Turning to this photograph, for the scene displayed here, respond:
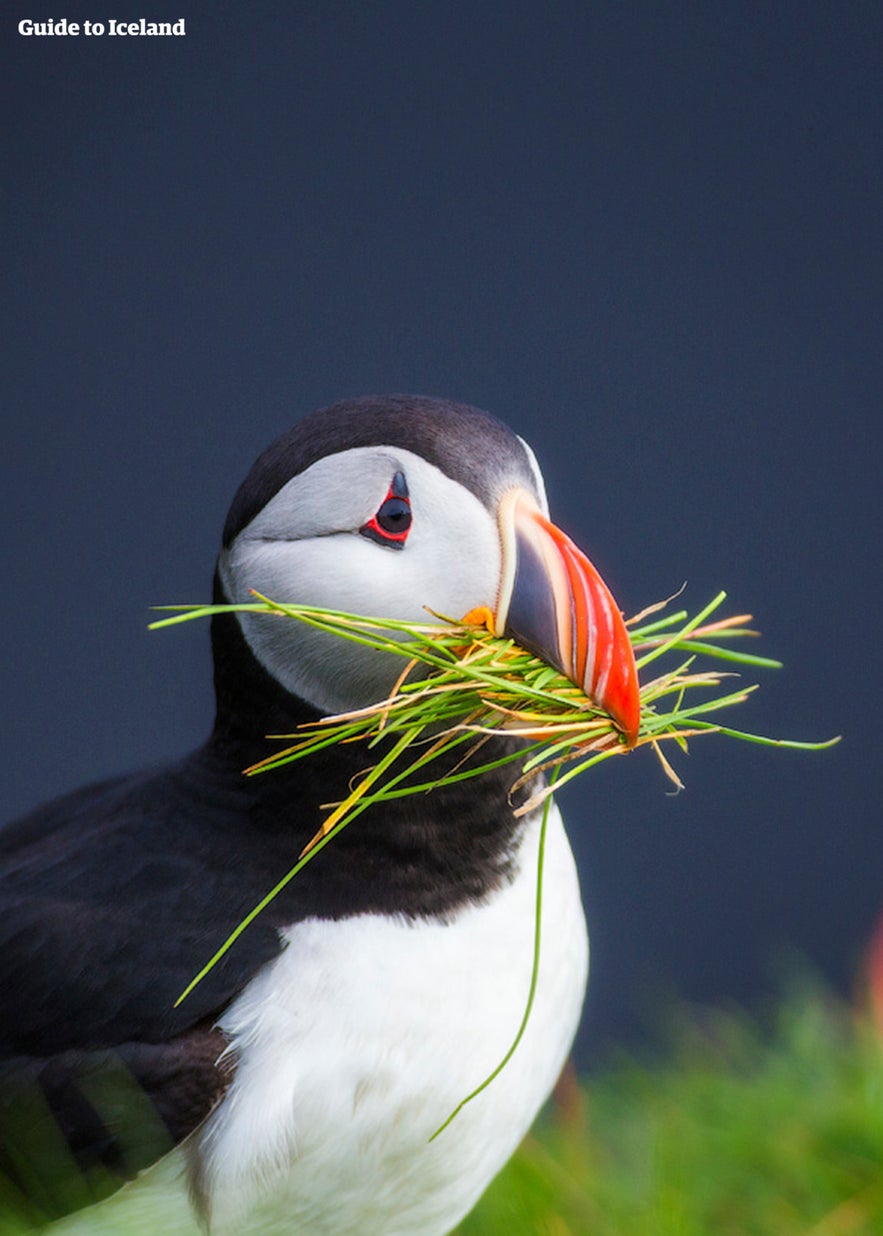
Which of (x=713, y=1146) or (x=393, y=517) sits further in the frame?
(x=713, y=1146)

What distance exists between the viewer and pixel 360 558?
96 cm

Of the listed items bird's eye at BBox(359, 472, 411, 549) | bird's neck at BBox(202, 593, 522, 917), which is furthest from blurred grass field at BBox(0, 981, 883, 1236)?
bird's eye at BBox(359, 472, 411, 549)

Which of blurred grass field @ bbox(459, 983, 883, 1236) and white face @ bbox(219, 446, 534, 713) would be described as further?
blurred grass field @ bbox(459, 983, 883, 1236)

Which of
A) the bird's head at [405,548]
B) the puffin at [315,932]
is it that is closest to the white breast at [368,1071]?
the puffin at [315,932]

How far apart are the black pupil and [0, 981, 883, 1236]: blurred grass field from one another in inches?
18.6

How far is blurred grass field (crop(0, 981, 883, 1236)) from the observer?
3.93 ft

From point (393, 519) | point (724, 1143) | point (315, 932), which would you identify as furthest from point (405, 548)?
point (724, 1143)

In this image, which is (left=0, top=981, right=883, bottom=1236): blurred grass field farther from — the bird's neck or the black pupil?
the black pupil

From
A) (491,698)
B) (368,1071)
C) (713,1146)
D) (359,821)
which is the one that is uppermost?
(491,698)

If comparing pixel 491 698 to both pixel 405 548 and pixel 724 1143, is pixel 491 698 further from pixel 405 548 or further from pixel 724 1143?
pixel 724 1143

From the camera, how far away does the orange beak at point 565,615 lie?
34.0 inches

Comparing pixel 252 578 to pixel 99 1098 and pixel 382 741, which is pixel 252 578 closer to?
pixel 382 741

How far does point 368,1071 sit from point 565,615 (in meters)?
0.34

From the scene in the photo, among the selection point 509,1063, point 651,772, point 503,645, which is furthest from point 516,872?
point 651,772
